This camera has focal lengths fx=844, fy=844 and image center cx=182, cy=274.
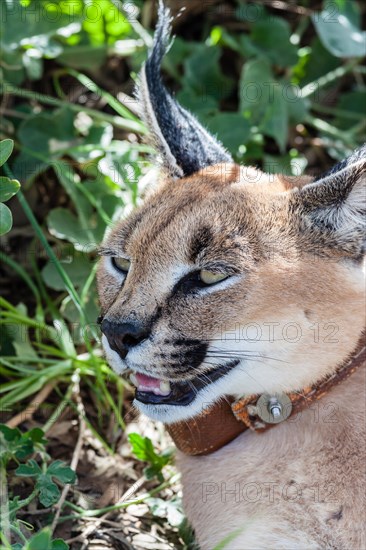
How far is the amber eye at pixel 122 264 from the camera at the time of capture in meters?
3.16

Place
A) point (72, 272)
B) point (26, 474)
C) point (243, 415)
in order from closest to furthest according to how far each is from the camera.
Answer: point (243, 415) → point (26, 474) → point (72, 272)

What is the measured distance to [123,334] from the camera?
2779mm

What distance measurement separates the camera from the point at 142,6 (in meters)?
5.53

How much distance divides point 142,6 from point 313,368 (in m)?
3.39

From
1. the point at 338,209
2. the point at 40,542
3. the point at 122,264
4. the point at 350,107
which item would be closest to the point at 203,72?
the point at 350,107

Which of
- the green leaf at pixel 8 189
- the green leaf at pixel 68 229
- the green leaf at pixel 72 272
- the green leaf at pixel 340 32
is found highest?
the green leaf at pixel 8 189

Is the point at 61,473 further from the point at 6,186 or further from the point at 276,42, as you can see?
the point at 276,42

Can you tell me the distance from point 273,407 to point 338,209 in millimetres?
750

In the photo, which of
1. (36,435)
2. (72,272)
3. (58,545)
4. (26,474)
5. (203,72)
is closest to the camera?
(58,545)

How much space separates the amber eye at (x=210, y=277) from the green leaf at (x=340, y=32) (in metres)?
2.56

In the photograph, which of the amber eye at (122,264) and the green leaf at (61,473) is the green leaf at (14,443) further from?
the amber eye at (122,264)

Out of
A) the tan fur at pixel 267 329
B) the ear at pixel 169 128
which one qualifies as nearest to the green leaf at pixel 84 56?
the ear at pixel 169 128

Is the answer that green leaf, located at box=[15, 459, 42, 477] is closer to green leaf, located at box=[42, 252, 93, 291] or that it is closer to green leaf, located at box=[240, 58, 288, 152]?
green leaf, located at box=[42, 252, 93, 291]

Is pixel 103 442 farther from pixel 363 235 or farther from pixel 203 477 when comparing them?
pixel 363 235
